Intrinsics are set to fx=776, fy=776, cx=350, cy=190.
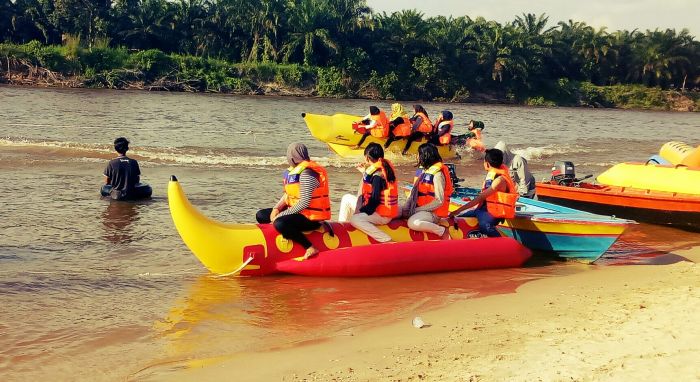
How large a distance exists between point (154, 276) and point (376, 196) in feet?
7.71

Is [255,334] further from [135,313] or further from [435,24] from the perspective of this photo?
[435,24]

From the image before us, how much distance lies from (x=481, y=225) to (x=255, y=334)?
3.44 metres

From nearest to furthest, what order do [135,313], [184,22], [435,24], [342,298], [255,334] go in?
1. [255,334]
2. [135,313]
3. [342,298]
4. [184,22]
5. [435,24]

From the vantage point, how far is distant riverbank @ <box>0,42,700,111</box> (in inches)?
1662

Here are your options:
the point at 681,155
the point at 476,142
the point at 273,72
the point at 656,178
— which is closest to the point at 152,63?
the point at 273,72

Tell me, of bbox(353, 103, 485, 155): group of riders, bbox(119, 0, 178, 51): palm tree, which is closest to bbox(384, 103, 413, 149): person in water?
bbox(353, 103, 485, 155): group of riders

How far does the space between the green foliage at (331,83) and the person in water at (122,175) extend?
37782mm

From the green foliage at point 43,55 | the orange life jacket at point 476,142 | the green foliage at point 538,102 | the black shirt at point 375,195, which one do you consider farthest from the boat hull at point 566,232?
the green foliage at point 538,102

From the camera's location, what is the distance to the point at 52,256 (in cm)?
823

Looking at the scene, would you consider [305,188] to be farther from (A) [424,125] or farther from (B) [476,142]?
(A) [424,125]

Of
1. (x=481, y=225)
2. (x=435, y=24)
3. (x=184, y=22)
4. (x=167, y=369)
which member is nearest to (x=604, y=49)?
(x=435, y=24)

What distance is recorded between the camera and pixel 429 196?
8195 mm

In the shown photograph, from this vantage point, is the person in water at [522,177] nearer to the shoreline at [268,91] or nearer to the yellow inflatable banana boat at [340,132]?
the yellow inflatable banana boat at [340,132]

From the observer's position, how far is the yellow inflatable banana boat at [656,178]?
439 inches
